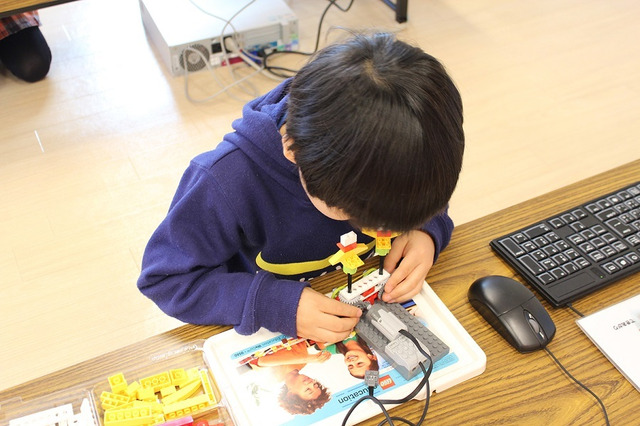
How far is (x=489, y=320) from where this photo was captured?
2.70 ft

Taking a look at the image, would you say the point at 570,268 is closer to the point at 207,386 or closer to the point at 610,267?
the point at 610,267

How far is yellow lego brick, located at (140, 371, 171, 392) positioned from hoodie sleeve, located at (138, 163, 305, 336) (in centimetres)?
10

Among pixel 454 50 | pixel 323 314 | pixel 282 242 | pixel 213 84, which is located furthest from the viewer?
pixel 454 50

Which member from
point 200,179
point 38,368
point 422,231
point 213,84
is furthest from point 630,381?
point 213,84

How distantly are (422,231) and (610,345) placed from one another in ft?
0.87

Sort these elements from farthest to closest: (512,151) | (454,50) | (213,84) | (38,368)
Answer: (454,50) → (213,84) → (512,151) → (38,368)

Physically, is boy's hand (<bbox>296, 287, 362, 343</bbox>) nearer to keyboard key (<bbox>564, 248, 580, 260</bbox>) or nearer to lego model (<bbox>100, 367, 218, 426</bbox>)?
lego model (<bbox>100, 367, 218, 426</bbox>)

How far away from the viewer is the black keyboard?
0.85 m

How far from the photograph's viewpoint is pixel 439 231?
90 cm

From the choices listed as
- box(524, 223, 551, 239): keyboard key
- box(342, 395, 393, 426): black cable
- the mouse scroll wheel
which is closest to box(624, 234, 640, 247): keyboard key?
box(524, 223, 551, 239): keyboard key

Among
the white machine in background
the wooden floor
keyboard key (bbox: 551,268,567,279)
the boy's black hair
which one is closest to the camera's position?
the boy's black hair

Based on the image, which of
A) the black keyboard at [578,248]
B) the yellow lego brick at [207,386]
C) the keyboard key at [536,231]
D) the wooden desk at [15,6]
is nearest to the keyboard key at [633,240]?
the black keyboard at [578,248]

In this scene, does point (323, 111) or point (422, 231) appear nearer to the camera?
point (323, 111)

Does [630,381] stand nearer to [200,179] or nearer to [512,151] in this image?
[200,179]
